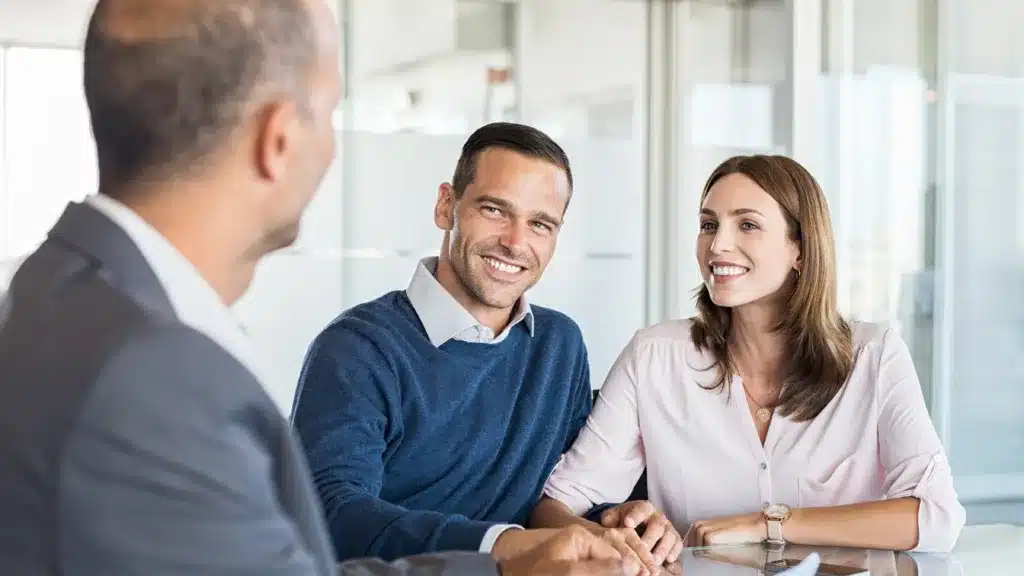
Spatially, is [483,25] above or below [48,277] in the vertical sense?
above

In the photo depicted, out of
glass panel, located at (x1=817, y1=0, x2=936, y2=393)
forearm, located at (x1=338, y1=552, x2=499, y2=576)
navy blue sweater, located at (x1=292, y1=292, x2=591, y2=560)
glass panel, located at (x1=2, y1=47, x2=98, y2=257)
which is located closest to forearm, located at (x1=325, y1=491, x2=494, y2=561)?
navy blue sweater, located at (x1=292, y1=292, x2=591, y2=560)

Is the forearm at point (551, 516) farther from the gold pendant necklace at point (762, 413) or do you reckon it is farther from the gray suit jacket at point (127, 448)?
the gray suit jacket at point (127, 448)

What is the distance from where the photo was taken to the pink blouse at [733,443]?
243 centimetres

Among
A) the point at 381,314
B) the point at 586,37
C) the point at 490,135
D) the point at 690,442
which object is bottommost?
the point at 690,442

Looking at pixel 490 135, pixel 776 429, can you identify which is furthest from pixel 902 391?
pixel 490 135

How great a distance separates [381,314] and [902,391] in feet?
3.45

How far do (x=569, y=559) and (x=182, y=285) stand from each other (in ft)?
2.80

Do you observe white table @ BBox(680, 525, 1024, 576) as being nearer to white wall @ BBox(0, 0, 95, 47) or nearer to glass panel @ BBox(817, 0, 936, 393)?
glass panel @ BBox(817, 0, 936, 393)

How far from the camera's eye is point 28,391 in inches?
28.8

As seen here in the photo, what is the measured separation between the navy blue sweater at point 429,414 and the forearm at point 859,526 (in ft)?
1.65

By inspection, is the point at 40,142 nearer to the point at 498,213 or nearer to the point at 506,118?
the point at 506,118

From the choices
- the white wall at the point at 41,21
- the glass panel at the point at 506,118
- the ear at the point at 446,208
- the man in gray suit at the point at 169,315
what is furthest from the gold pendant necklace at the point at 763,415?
the white wall at the point at 41,21

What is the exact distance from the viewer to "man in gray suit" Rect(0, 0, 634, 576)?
2.33 feet

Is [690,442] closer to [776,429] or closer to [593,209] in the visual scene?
[776,429]
